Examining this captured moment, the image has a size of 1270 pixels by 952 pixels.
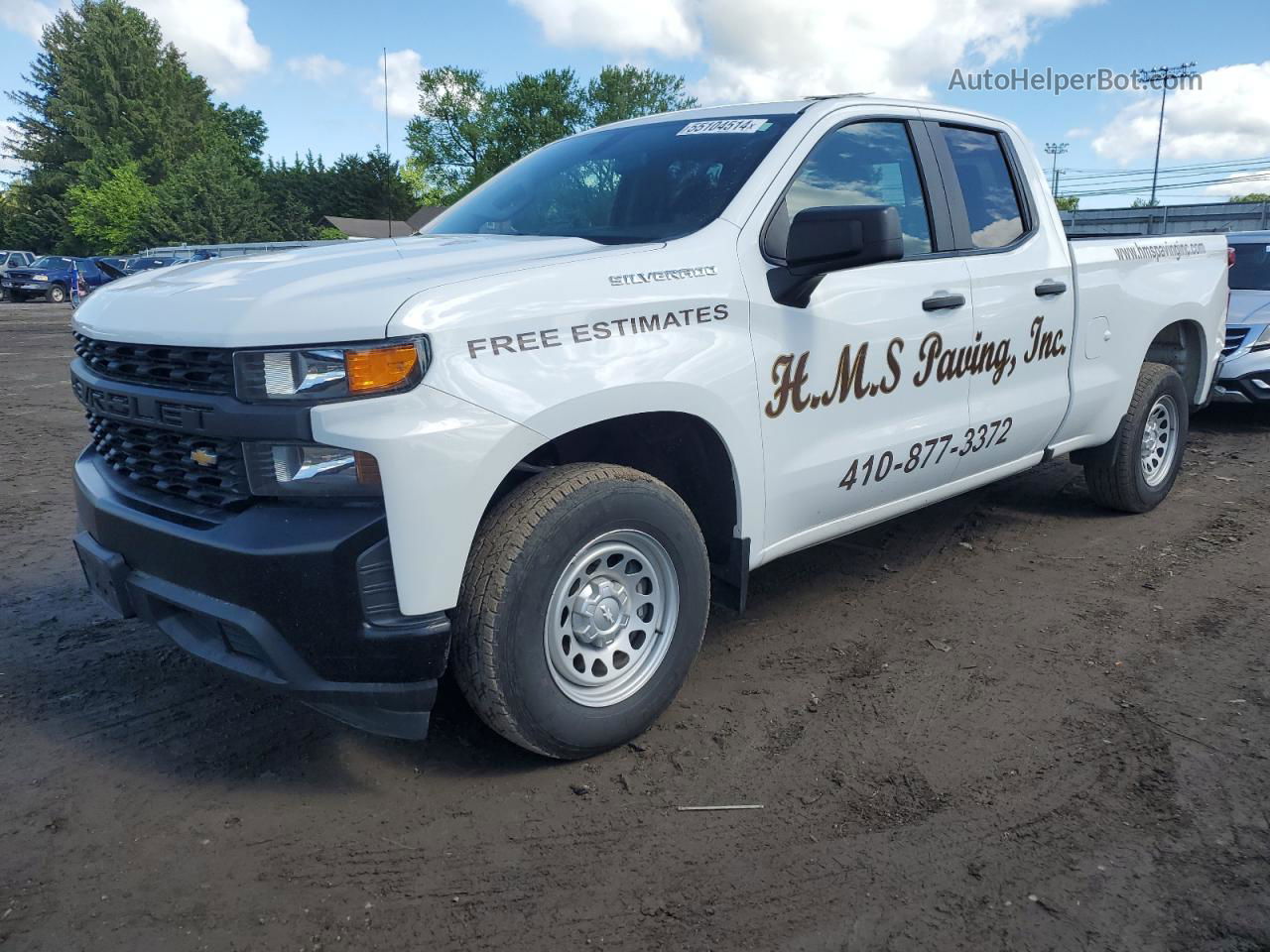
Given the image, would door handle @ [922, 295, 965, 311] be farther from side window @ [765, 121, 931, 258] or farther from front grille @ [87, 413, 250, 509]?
front grille @ [87, 413, 250, 509]

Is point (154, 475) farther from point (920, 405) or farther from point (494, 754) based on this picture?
point (920, 405)

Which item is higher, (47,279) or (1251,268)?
(47,279)

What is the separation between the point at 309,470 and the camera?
247 cm

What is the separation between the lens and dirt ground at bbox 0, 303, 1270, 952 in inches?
91.9

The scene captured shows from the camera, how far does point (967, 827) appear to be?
268cm

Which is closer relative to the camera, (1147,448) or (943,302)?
(943,302)

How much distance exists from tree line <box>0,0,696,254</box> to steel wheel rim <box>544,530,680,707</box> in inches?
2304

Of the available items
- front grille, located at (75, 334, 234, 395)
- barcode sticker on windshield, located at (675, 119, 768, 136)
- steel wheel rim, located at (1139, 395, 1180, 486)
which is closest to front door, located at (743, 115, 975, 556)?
barcode sticker on windshield, located at (675, 119, 768, 136)

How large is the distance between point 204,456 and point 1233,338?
8.56 metres

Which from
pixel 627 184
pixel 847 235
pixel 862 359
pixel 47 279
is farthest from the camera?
pixel 47 279

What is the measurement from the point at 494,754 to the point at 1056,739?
173 centimetres

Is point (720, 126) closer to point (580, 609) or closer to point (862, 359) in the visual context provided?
point (862, 359)

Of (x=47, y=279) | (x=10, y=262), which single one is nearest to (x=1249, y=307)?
(x=47, y=279)

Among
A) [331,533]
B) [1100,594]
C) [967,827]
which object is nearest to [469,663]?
[331,533]
